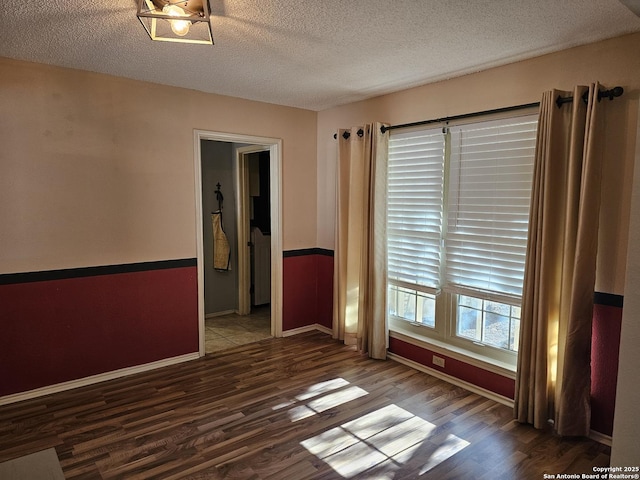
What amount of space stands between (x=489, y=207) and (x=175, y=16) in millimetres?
2347

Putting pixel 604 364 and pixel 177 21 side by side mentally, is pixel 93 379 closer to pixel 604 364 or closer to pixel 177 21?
pixel 177 21

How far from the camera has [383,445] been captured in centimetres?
256

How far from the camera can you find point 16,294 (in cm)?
303

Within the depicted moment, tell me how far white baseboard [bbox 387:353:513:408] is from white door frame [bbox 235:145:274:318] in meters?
2.17

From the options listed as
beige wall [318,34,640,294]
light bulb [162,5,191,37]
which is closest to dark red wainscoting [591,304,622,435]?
beige wall [318,34,640,294]

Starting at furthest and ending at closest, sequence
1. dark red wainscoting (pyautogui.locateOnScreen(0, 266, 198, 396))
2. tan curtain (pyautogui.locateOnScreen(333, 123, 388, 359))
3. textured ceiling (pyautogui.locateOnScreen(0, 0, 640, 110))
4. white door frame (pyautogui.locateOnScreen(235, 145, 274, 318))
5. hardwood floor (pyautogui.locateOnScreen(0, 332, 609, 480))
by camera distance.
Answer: white door frame (pyautogui.locateOnScreen(235, 145, 274, 318)) → tan curtain (pyautogui.locateOnScreen(333, 123, 388, 359)) → dark red wainscoting (pyautogui.locateOnScreen(0, 266, 198, 396)) → hardwood floor (pyautogui.locateOnScreen(0, 332, 609, 480)) → textured ceiling (pyautogui.locateOnScreen(0, 0, 640, 110))

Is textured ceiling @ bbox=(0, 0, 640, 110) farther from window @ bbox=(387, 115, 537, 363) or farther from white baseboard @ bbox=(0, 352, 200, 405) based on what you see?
white baseboard @ bbox=(0, 352, 200, 405)

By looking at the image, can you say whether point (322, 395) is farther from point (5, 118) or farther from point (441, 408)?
point (5, 118)

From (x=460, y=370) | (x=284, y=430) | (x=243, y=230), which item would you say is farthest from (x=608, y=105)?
(x=243, y=230)

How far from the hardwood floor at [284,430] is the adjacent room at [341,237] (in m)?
0.02

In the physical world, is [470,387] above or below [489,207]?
below

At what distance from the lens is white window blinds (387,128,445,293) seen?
11.3ft

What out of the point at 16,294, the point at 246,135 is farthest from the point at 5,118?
the point at 246,135

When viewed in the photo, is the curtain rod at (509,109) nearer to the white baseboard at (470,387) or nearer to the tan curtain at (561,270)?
the tan curtain at (561,270)
